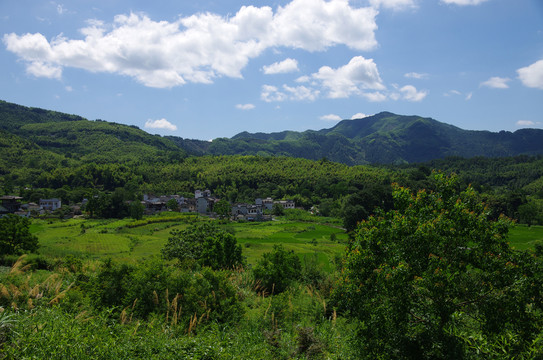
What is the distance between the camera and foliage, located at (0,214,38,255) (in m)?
22.4

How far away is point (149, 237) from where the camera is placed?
1997 inches

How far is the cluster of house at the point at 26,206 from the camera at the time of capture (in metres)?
72.0

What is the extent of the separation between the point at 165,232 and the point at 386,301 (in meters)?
53.4

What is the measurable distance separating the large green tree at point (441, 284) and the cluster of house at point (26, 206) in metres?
81.3

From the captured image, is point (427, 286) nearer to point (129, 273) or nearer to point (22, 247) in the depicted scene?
point (129, 273)

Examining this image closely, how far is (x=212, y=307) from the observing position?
37.0ft

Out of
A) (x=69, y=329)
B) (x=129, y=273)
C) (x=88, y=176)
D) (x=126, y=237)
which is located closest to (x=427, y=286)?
(x=69, y=329)

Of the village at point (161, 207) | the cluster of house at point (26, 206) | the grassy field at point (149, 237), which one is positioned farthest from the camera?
the village at point (161, 207)

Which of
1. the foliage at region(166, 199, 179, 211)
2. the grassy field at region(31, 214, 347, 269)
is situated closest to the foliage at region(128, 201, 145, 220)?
the grassy field at region(31, 214, 347, 269)

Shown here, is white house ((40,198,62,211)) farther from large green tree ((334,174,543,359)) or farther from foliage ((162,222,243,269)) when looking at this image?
large green tree ((334,174,543,359))

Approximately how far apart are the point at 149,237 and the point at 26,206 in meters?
50.7

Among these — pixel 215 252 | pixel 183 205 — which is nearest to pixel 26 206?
pixel 183 205

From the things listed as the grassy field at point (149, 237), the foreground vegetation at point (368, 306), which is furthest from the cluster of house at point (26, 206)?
the foreground vegetation at point (368, 306)

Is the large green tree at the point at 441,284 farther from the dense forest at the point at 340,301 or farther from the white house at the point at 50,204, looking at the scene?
the white house at the point at 50,204
